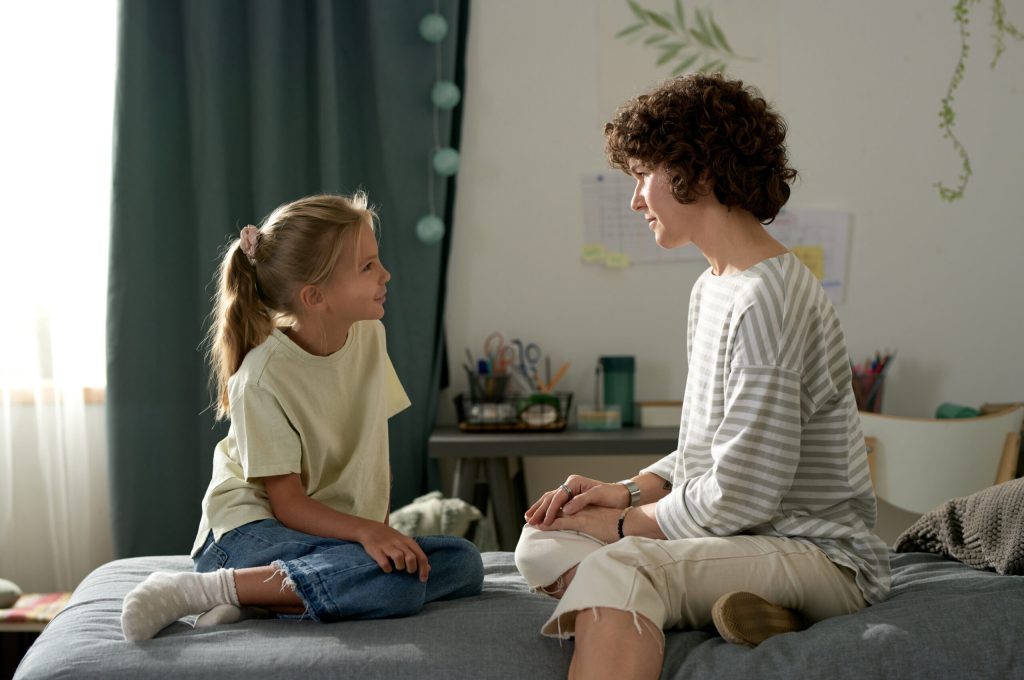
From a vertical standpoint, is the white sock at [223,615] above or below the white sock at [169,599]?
below

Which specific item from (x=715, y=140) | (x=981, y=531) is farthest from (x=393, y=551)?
(x=981, y=531)

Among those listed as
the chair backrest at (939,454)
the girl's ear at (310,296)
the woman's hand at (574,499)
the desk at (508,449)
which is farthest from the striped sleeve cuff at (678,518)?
the chair backrest at (939,454)

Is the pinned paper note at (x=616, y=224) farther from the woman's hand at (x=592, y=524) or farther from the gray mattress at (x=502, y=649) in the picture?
the gray mattress at (x=502, y=649)

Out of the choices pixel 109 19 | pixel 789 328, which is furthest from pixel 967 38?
pixel 109 19

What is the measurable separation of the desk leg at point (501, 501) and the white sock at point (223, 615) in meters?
1.26

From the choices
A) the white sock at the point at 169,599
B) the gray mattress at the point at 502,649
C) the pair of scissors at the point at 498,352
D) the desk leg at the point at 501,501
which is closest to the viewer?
the gray mattress at the point at 502,649

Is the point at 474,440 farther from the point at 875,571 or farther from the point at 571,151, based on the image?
the point at 875,571

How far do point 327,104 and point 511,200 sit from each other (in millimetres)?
591

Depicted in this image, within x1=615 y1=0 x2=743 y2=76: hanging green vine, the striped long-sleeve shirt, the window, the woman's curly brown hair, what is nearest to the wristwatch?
the striped long-sleeve shirt

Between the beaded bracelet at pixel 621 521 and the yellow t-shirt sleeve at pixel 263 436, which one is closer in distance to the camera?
the beaded bracelet at pixel 621 521

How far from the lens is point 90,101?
9.49 ft

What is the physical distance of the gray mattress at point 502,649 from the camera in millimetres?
1322

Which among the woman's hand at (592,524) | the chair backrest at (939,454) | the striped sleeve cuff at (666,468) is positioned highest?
the striped sleeve cuff at (666,468)

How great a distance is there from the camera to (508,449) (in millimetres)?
2664
